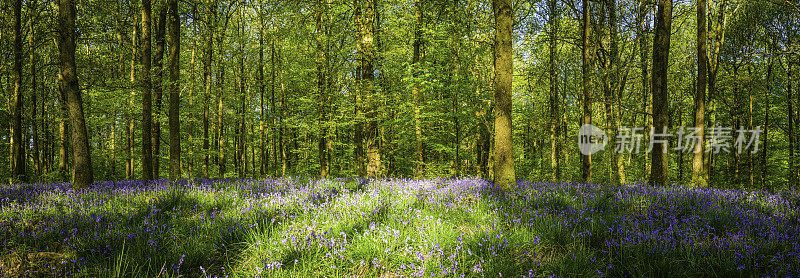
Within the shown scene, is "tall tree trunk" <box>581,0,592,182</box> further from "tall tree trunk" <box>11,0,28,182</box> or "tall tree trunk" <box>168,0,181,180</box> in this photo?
"tall tree trunk" <box>11,0,28,182</box>

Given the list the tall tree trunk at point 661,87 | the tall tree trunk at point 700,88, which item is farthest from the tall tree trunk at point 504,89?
the tall tree trunk at point 700,88

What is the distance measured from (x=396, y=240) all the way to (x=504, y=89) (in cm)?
352

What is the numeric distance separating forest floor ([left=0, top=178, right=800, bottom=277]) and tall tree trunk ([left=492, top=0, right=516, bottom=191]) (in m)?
0.86

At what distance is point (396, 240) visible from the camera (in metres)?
3.07

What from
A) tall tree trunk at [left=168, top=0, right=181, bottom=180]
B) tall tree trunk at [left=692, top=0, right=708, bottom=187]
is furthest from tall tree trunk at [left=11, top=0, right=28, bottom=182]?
tall tree trunk at [left=692, top=0, right=708, bottom=187]

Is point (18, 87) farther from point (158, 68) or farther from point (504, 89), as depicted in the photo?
point (504, 89)

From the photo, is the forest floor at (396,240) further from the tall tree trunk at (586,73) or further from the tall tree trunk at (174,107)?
the tall tree trunk at (586,73)

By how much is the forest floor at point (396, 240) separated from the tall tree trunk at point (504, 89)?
86 cm

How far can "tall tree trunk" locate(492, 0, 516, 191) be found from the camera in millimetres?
5367

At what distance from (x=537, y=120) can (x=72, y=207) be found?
1141 inches

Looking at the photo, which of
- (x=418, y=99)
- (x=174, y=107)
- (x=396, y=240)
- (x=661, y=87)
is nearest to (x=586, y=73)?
(x=661, y=87)

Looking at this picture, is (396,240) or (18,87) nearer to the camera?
(396,240)

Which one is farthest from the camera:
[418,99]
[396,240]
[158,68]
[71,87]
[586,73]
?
[418,99]

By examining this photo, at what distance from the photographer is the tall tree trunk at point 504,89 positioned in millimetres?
5367
